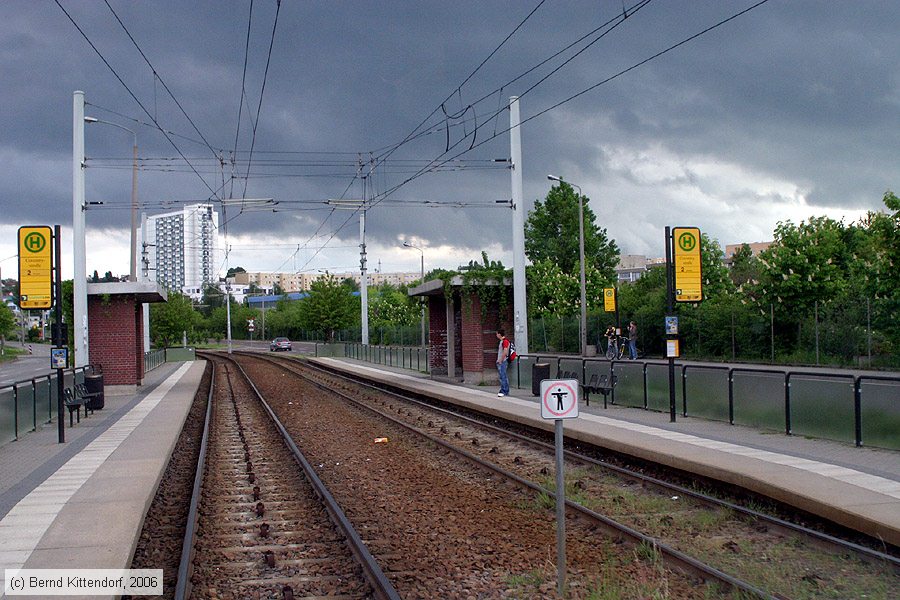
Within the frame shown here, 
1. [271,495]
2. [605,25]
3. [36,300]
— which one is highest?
[605,25]

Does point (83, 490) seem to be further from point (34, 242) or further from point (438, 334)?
point (438, 334)

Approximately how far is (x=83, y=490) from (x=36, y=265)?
7.06m

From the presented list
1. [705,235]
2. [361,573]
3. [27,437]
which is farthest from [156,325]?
[361,573]

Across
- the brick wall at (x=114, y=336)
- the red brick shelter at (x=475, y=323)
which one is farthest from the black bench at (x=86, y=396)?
the red brick shelter at (x=475, y=323)

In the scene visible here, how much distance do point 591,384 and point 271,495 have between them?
10.9 metres

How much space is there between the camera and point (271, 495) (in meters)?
11.4

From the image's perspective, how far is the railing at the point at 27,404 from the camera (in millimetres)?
15292

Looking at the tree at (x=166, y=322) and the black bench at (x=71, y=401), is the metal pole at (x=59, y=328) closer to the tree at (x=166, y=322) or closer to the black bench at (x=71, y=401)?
the black bench at (x=71, y=401)

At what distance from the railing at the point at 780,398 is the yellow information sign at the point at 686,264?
1.51 metres

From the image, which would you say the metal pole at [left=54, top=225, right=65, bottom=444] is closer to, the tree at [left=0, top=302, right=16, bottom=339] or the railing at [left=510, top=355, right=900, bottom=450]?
the railing at [left=510, top=355, right=900, bottom=450]

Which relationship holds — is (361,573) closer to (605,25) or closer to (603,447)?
(603,447)

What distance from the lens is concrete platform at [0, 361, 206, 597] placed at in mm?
7621

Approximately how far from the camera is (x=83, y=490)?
10.7m

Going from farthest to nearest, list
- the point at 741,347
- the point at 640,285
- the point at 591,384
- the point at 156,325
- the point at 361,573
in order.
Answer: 1. the point at 156,325
2. the point at 640,285
3. the point at 741,347
4. the point at 591,384
5. the point at 361,573
